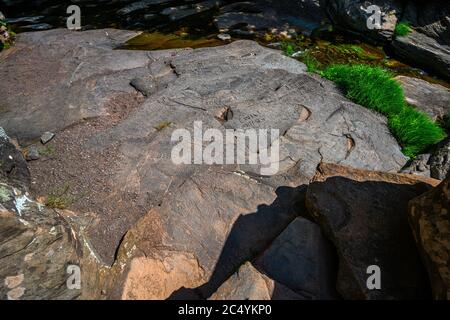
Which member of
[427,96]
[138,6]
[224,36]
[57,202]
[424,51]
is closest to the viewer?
[57,202]

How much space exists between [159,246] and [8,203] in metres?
1.50

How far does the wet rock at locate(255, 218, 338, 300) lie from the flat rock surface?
0.44m

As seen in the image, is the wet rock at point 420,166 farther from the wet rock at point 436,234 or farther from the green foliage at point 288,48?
the green foliage at point 288,48

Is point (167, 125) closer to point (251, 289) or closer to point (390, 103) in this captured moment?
point (251, 289)

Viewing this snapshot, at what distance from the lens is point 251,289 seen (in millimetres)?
2955

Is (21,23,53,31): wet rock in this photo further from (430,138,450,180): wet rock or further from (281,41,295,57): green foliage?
(430,138,450,180): wet rock

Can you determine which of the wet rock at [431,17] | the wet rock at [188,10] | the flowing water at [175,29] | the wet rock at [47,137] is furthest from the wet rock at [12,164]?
the wet rock at [431,17]

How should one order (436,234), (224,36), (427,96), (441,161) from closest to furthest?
(436,234), (441,161), (427,96), (224,36)

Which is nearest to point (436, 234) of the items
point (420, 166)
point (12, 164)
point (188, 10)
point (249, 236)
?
point (249, 236)

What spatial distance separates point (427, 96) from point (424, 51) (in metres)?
2.26
